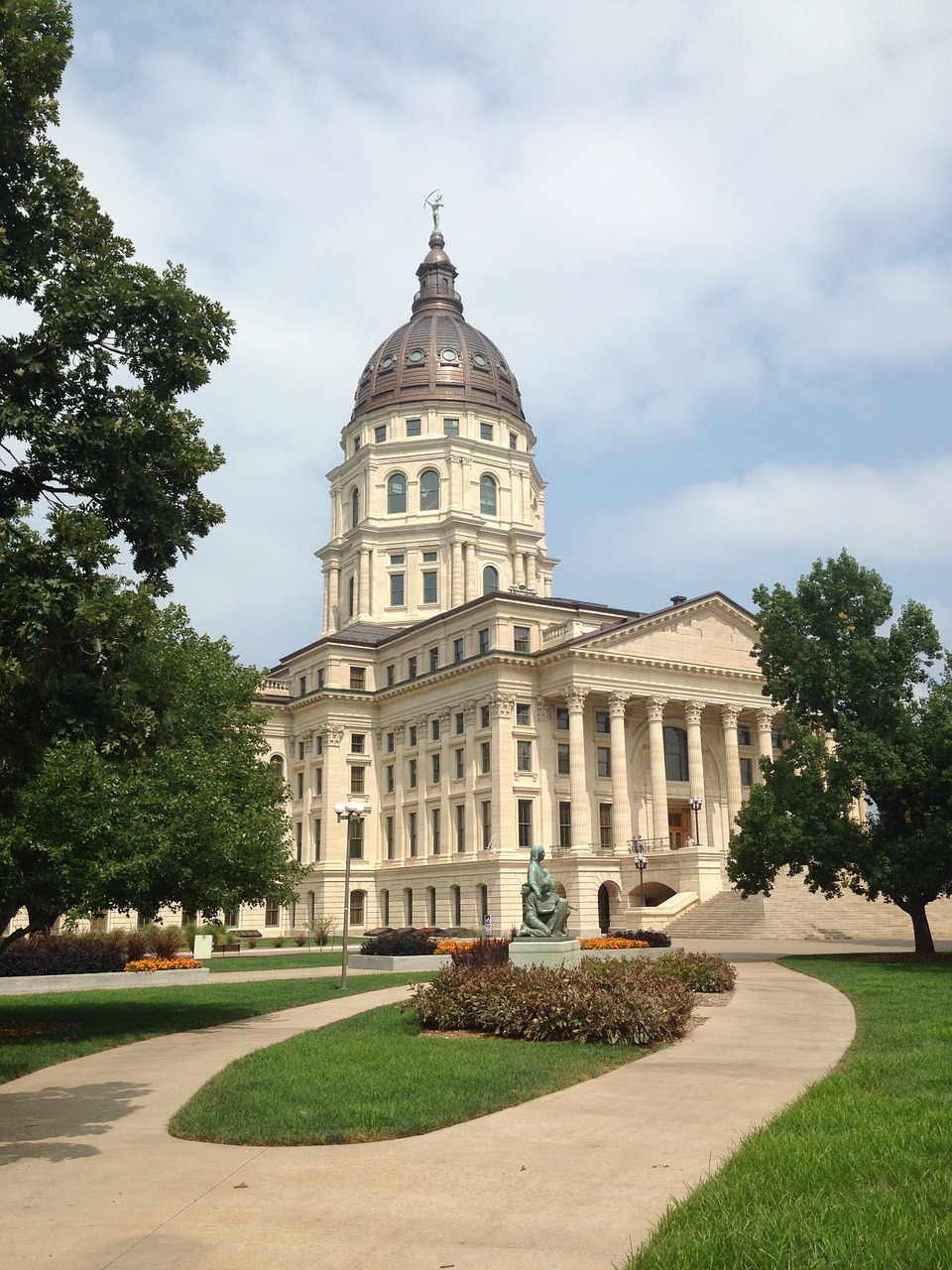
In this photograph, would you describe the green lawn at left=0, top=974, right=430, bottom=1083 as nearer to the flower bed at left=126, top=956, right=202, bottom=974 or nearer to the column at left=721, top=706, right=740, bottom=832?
the flower bed at left=126, top=956, right=202, bottom=974

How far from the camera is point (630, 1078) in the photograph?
45.6ft

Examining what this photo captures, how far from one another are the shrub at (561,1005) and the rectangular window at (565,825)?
46.8 metres

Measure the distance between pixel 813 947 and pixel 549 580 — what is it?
2059 inches

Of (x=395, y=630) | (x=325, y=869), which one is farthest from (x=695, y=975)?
(x=395, y=630)

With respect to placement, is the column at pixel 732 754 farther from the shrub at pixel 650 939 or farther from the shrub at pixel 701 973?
the shrub at pixel 701 973

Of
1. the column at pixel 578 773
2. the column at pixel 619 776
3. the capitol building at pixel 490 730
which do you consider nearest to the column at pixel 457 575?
the capitol building at pixel 490 730

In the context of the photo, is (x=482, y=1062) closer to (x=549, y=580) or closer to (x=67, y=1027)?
(x=67, y=1027)

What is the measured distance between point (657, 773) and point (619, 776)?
290 cm

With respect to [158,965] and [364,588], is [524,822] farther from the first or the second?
[158,965]

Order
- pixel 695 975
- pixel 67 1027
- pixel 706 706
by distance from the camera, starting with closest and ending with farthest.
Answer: pixel 67 1027 → pixel 695 975 → pixel 706 706

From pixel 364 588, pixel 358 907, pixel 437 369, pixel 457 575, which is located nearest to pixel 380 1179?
pixel 358 907

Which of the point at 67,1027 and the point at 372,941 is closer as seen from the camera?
the point at 67,1027

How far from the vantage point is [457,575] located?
287ft

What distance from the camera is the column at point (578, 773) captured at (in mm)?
63844
